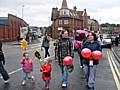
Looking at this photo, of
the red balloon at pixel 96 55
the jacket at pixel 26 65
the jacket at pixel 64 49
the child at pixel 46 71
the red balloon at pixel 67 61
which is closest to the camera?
the red balloon at pixel 96 55

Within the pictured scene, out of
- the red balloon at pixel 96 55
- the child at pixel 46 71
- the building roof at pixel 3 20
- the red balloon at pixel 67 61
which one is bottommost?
the child at pixel 46 71

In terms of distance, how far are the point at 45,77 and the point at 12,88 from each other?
981mm

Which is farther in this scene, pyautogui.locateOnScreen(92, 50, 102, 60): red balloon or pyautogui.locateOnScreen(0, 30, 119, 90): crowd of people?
pyautogui.locateOnScreen(0, 30, 119, 90): crowd of people

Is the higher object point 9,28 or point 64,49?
point 9,28

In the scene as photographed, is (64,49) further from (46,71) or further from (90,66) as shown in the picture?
(90,66)

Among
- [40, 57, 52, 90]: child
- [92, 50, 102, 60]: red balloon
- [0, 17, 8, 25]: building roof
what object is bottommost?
[40, 57, 52, 90]: child

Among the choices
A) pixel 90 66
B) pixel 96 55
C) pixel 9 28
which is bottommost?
pixel 90 66

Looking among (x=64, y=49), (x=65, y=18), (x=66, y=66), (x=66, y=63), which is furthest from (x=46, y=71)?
(x=65, y=18)

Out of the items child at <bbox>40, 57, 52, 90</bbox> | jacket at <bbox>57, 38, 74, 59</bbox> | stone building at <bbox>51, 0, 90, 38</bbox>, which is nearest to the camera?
child at <bbox>40, 57, 52, 90</bbox>

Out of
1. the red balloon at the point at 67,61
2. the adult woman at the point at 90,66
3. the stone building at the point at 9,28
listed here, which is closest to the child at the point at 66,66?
the red balloon at the point at 67,61

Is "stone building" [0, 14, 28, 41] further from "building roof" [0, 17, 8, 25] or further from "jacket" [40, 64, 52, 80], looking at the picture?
"jacket" [40, 64, 52, 80]

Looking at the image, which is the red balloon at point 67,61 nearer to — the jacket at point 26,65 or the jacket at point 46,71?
the jacket at point 46,71

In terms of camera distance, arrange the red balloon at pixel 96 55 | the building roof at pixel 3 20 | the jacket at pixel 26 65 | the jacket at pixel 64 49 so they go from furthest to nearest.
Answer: the building roof at pixel 3 20, the jacket at pixel 26 65, the jacket at pixel 64 49, the red balloon at pixel 96 55

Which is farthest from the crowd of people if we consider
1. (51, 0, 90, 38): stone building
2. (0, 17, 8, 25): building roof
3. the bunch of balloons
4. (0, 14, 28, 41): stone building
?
(51, 0, 90, 38): stone building
